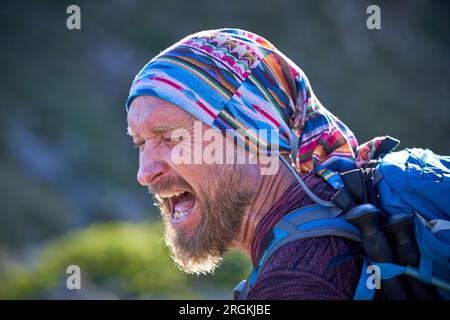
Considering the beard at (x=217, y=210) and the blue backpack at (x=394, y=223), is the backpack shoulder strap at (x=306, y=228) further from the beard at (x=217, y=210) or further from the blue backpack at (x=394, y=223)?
the beard at (x=217, y=210)

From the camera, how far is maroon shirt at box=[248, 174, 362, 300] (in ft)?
7.13

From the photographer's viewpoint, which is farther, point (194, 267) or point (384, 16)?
point (384, 16)

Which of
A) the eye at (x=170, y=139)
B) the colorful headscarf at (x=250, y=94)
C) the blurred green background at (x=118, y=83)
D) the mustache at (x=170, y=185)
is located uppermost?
the blurred green background at (x=118, y=83)

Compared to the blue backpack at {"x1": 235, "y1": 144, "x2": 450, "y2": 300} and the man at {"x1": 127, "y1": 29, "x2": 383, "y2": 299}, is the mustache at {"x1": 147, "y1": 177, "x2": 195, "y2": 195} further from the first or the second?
the blue backpack at {"x1": 235, "y1": 144, "x2": 450, "y2": 300}

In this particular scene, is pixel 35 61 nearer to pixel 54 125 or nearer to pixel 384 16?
pixel 54 125

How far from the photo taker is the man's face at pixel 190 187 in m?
2.81

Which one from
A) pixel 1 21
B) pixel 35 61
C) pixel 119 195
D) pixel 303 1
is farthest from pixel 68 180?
pixel 303 1

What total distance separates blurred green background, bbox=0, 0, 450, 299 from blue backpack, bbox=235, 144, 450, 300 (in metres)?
6.81

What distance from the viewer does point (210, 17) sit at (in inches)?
613

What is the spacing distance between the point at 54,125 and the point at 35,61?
2360mm

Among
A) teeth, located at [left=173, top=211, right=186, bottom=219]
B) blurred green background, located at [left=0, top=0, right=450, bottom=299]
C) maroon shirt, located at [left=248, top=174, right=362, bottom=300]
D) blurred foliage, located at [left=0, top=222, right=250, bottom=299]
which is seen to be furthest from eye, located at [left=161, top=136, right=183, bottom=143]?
blurred green background, located at [left=0, top=0, right=450, bottom=299]

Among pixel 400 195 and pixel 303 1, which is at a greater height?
pixel 303 1

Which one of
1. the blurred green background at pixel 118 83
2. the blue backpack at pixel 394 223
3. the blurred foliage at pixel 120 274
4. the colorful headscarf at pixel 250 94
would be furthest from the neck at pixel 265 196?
the blurred green background at pixel 118 83

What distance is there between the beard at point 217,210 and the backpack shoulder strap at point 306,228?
1.15ft
